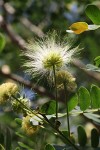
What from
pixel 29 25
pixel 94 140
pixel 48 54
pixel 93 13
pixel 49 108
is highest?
pixel 29 25

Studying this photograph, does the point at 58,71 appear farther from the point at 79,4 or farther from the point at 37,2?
the point at 37,2

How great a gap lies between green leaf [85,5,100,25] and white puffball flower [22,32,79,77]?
118mm

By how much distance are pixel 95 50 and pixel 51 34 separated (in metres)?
3.00

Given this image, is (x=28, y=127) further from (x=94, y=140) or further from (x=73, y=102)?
(x=94, y=140)

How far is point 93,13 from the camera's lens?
150 centimetres

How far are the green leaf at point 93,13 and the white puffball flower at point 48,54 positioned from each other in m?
0.12

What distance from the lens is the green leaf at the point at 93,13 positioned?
149 centimetres

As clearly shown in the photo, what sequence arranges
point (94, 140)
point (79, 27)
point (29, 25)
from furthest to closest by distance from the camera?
point (29, 25)
point (94, 140)
point (79, 27)

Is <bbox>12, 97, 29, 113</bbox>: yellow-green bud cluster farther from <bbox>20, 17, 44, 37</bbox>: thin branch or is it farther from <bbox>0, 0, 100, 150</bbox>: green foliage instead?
<bbox>20, 17, 44, 37</bbox>: thin branch

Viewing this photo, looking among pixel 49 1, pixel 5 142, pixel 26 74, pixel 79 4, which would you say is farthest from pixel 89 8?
pixel 49 1

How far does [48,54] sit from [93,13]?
0.21 m

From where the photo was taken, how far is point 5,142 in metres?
1.66

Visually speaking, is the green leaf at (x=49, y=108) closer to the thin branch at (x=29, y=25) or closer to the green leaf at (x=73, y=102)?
the green leaf at (x=73, y=102)

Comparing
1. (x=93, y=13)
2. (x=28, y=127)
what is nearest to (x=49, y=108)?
(x=28, y=127)
